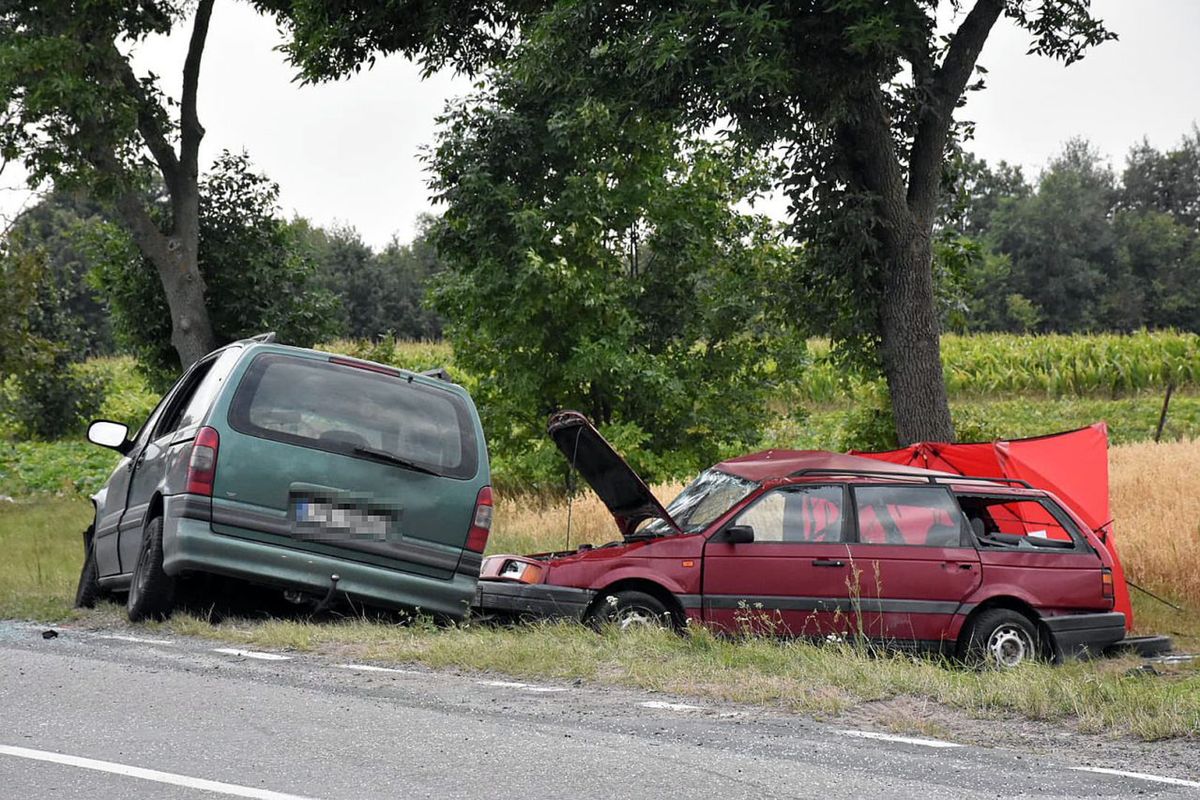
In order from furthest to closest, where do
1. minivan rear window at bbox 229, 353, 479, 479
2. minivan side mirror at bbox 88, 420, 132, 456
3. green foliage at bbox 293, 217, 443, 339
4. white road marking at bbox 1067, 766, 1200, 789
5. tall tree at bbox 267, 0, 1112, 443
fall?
green foliage at bbox 293, 217, 443, 339, tall tree at bbox 267, 0, 1112, 443, minivan side mirror at bbox 88, 420, 132, 456, minivan rear window at bbox 229, 353, 479, 479, white road marking at bbox 1067, 766, 1200, 789

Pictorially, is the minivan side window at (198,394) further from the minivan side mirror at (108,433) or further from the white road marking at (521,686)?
the white road marking at (521,686)

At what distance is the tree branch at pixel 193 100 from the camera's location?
2651cm

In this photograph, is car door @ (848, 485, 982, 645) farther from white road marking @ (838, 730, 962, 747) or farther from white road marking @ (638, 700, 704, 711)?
white road marking @ (838, 730, 962, 747)

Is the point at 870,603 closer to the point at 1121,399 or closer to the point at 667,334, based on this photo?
the point at 667,334

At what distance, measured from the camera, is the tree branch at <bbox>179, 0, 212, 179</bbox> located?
26506 mm

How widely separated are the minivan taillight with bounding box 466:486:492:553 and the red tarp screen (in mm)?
5328

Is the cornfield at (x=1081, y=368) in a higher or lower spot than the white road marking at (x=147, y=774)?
higher

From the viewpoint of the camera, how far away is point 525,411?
2425 centimetres

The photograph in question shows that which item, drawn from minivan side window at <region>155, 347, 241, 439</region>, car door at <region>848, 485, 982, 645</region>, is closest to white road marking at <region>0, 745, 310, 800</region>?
minivan side window at <region>155, 347, 241, 439</region>

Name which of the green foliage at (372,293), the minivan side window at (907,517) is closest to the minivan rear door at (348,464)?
the minivan side window at (907,517)

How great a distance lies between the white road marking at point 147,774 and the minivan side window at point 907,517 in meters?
6.37

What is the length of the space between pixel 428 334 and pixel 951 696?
7318 cm

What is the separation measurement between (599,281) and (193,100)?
8942mm

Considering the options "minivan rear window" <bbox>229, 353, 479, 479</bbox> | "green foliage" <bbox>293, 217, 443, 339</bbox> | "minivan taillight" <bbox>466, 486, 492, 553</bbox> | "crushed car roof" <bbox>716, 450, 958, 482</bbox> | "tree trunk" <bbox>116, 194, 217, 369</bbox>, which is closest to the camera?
"minivan rear window" <bbox>229, 353, 479, 479</bbox>
